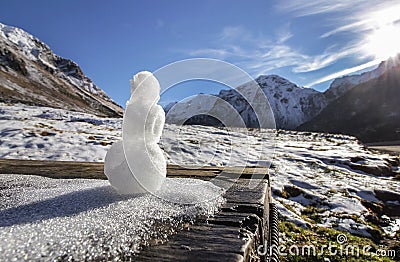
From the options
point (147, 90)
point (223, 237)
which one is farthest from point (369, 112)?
point (223, 237)

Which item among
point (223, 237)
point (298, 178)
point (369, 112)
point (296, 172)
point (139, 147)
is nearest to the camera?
point (223, 237)

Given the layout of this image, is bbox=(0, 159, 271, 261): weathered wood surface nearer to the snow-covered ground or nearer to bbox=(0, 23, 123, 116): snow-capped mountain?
the snow-covered ground

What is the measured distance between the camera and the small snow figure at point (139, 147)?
67.5 inches

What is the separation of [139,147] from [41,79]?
341ft

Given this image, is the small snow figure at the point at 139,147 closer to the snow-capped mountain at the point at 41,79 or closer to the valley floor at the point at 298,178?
the valley floor at the point at 298,178

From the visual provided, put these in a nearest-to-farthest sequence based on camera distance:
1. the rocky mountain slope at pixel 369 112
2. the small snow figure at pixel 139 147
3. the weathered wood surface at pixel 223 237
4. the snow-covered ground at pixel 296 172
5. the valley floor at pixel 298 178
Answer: the weathered wood surface at pixel 223 237 → the small snow figure at pixel 139 147 → the valley floor at pixel 298 178 → the snow-covered ground at pixel 296 172 → the rocky mountain slope at pixel 369 112

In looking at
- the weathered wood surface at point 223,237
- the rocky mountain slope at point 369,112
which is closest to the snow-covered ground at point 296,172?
the weathered wood surface at point 223,237

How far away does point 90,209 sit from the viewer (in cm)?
142

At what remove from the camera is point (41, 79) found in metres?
88.4

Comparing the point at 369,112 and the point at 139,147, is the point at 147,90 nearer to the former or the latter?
the point at 139,147

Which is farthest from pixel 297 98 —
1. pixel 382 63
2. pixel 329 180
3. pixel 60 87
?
pixel 329 180

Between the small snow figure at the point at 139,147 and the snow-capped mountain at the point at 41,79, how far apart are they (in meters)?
53.0

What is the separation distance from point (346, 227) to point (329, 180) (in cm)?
446

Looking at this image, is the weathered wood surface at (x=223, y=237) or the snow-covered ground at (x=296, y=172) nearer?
the weathered wood surface at (x=223, y=237)
